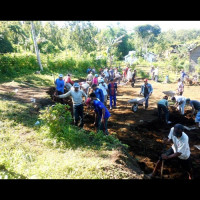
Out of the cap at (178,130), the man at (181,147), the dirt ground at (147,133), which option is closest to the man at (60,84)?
the dirt ground at (147,133)

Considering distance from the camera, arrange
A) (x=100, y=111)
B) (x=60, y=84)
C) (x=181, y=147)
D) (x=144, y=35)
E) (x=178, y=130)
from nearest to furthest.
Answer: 1. (x=178, y=130)
2. (x=181, y=147)
3. (x=100, y=111)
4. (x=60, y=84)
5. (x=144, y=35)

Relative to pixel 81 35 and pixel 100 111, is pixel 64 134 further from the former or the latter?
pixel 81 35

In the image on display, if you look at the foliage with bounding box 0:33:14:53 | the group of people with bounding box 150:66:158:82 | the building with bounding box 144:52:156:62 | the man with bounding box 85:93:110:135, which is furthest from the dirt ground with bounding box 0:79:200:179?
the building with bounding box 144:52:156:62

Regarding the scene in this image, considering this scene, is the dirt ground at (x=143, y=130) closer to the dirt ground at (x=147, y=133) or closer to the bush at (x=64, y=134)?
the dirt ground at (x=147, y=133)

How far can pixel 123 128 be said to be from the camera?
7223mm

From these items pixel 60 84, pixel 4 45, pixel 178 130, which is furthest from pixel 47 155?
pixel 4 45

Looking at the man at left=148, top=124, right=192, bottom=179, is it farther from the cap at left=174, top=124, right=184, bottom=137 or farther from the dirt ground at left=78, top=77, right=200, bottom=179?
the dirt ground at left=78, top=77, right=200, bottom=179
